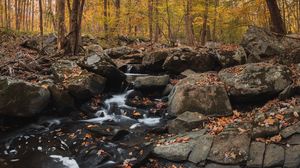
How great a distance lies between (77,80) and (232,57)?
6.62 m

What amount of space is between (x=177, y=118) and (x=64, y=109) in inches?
153

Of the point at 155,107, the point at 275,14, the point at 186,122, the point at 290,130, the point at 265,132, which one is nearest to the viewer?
the point at 290,130

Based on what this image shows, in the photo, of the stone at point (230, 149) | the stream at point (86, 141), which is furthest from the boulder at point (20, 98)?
the stone at point (230, 149)

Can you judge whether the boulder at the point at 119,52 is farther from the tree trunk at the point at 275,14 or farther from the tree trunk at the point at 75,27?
the tree trunk at the point at 275,14

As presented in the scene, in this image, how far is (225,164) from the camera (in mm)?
7172

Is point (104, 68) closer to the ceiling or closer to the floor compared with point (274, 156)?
closer to the ceiling

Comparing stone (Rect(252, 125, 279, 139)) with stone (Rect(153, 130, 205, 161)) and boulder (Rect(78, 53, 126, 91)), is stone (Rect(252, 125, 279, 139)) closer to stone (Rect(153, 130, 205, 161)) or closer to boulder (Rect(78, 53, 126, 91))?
stone (Rect(153, 130, 205, 161))

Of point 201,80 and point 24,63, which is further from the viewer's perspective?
point 24,63

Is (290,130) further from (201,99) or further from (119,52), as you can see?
(119,52)

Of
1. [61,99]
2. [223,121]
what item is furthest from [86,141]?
[223,121]

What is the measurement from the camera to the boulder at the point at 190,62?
46.2 feet

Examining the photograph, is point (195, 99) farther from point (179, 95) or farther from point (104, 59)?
point (104, 59)

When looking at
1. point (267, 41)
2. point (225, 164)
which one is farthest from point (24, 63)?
point (267, 41)

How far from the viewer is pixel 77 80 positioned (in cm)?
1126
